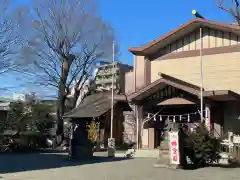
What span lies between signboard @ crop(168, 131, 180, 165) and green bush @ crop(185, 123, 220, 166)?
35.6 inches

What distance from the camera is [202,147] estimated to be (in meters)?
16.0

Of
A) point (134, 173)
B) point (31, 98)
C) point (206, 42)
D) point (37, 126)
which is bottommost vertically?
point (134, 173)

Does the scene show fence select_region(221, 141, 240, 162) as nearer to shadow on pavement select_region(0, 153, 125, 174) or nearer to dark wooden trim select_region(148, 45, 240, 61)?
shadow on pavement select_region(0, 153, 125, 174)

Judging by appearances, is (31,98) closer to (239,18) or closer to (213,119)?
(213,119)

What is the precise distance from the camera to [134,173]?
14.4 metres

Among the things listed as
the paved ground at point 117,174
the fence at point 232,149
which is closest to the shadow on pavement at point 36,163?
→ the paved ground at point 117,174

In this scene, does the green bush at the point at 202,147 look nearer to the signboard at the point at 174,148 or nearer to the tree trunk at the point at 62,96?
the signboard at the point at 174,148

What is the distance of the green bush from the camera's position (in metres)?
16.0

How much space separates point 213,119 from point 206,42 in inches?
191

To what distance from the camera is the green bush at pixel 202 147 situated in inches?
632

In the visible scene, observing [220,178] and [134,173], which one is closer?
[220,178]

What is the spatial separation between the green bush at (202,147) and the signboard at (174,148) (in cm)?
90

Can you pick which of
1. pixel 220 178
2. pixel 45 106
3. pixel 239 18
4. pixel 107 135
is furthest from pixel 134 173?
pixel 45 106

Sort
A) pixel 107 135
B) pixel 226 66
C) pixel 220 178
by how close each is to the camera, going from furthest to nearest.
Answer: pixel 107 135
pixel 226 66
pixel 220 178
